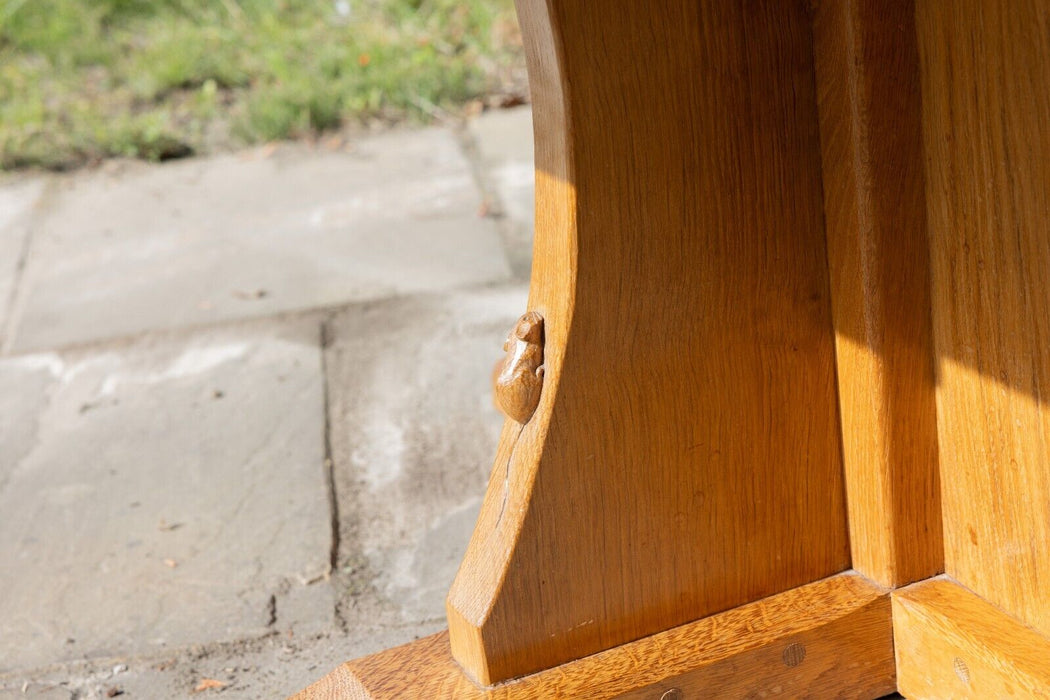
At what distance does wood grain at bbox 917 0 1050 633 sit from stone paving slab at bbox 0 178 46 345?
2.32 meters

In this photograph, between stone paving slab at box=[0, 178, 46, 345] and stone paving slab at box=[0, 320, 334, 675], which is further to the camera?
stone paving slab at box=[0, 178, 46, 345]

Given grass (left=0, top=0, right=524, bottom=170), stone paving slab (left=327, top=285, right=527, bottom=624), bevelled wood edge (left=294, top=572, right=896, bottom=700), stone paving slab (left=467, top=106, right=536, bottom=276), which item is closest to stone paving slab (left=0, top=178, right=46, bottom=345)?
grass (left=0, top=0, right=524, bottom=170)

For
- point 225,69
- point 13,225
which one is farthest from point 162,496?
point 225,69

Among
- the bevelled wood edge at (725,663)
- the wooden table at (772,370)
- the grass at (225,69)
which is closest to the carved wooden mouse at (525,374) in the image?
the wooden table at (772,370)

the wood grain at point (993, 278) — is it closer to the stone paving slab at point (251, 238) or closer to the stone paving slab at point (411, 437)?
the stone paving slab at point (411, 437)

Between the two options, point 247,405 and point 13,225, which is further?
point 13,225

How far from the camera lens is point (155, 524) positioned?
1.92 m

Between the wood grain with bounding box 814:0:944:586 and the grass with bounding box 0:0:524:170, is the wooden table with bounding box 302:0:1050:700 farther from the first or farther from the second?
the grass with bounding box 0:0:524:170

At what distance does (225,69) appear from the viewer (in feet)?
14.8

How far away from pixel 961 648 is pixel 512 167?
8.05 ft

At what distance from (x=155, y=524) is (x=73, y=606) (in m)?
0.23

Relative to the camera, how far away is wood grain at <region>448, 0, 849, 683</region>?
972 mm

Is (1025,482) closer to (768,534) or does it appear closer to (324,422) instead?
(768,534)

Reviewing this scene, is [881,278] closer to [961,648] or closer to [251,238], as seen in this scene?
[961,648]
